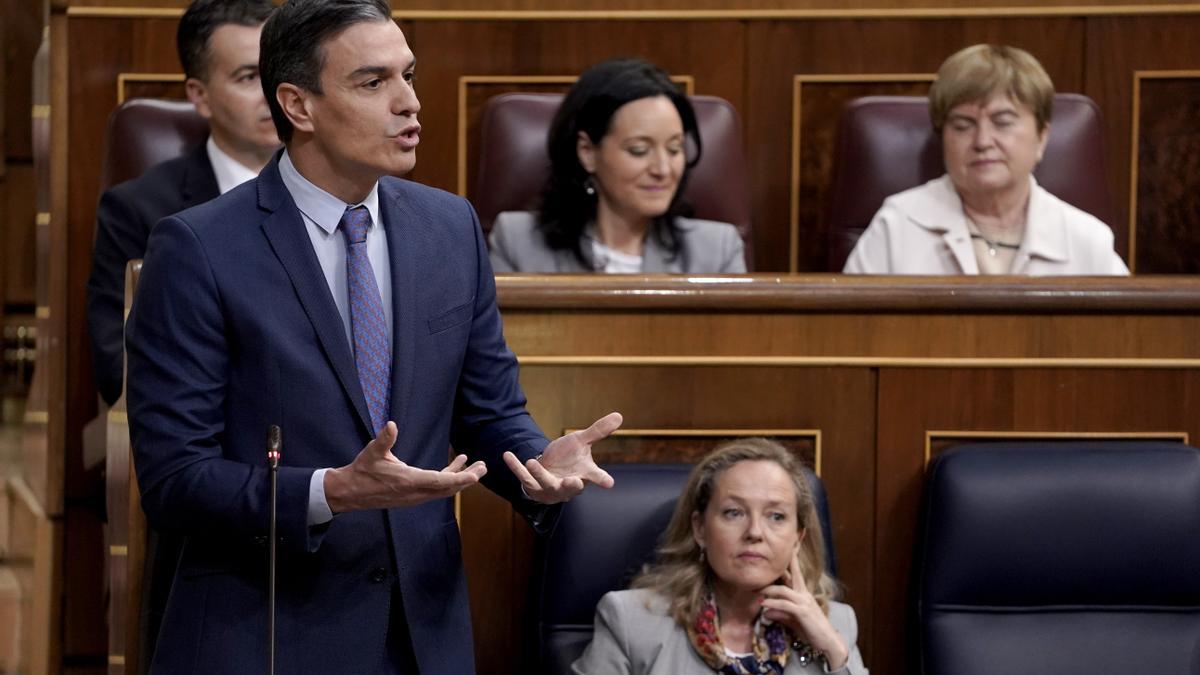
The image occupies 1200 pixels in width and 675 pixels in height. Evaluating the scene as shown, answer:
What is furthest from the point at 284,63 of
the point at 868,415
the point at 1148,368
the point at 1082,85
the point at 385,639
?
the point at 1082,85

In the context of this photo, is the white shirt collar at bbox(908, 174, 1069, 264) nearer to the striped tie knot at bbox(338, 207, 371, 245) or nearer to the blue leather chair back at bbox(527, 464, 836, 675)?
the blue leather chair back at bbox(527, 464, 836, 675)

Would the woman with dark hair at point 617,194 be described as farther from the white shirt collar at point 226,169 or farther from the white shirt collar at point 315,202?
the white shirt collar at point 315,202

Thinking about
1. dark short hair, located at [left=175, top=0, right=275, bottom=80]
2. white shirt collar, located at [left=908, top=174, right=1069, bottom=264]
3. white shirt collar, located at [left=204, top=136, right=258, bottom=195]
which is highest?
dark short hair, located at [left=175, top=0, right=275, bottom=80]

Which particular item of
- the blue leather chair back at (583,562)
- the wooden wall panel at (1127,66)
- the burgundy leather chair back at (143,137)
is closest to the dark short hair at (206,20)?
the burgundy leather chair back at (143,137)

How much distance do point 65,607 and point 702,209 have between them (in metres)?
0.73

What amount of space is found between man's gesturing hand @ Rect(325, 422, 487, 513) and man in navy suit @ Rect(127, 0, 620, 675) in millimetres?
19

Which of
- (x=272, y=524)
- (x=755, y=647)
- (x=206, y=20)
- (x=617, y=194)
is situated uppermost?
(x=206, y=20)

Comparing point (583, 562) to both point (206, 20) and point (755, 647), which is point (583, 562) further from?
point (206, 20)

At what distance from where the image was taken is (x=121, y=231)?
4.17ft

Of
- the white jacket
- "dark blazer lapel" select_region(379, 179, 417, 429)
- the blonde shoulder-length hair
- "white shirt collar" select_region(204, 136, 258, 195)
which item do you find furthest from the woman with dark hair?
"dark blazer lapel" select_region(379, 179, 417, 429)

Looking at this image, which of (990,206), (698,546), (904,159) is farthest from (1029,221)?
(698,546)

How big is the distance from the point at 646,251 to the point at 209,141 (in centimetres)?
42

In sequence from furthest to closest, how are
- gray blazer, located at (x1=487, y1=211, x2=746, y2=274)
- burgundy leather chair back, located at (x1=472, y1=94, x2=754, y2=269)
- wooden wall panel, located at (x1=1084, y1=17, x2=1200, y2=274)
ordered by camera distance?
1. wooden wall panel, located at (x1=1084, y1=17, x2=1200, y2=274)
2. burgundy leather chair back, located at (x1=472, y1=94, x2=754, y2=269)
3. gray blazer, located at (x1=487, y1=211, x2=746, y2=274)

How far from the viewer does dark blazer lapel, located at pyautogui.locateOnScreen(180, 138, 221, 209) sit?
1.30m
